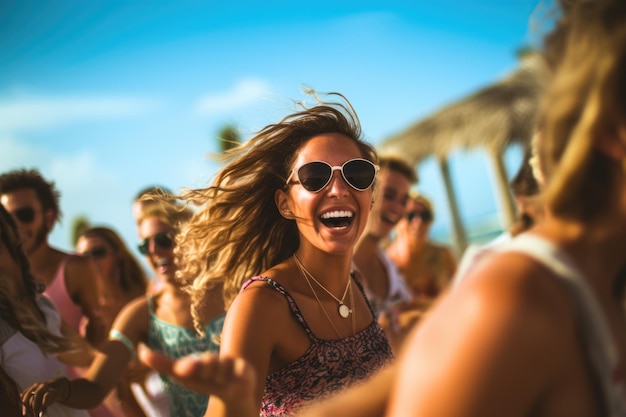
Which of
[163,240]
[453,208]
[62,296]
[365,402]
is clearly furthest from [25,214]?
[453,208]

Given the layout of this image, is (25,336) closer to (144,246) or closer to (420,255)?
(144,246)

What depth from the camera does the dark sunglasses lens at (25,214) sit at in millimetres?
5566

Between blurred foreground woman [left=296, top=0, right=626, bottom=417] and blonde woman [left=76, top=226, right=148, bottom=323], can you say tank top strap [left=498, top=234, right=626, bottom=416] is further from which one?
blonde woman [left=76, top=226, right=148, bottom=323]

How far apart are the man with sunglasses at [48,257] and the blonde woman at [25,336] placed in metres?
1.56

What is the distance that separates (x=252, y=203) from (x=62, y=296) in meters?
2.90

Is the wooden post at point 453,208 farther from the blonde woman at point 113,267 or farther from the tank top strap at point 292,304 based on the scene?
the tank top strap at point 292,304

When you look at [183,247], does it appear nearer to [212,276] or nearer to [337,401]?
[212,276]

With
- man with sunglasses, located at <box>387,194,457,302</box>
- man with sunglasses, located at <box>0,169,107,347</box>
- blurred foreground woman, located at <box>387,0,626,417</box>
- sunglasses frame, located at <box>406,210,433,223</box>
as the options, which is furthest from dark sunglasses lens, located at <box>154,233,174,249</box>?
sunglasses frame, located at <box>406,210,433,223</box>

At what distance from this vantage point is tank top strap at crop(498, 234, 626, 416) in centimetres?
120

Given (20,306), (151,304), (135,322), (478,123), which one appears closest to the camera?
(20,306)

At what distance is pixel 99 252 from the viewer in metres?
7.02

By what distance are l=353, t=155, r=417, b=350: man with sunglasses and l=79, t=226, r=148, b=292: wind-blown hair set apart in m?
2.54

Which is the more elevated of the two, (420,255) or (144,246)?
(144,246)

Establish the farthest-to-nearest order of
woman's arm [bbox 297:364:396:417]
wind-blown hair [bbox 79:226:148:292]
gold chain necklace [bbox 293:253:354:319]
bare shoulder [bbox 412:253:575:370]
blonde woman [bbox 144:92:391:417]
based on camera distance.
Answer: wind-blown hair [bbox 79:226:148:292]
gold chain necklace [bbox 293:253:354:319]
blonde woman [bbox 144:92:391:417]
woman's arm [bbox 297:364:396:417]
bare shoulder [bbox 412:253:575:370]
